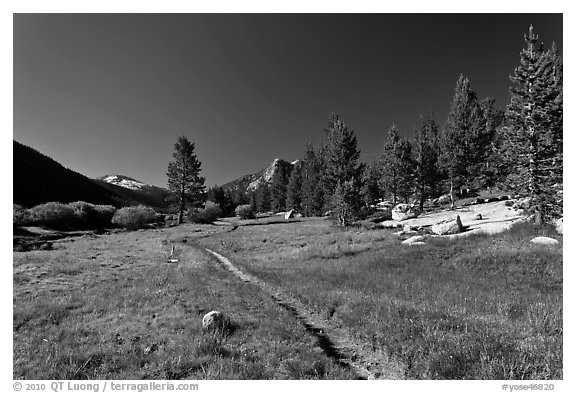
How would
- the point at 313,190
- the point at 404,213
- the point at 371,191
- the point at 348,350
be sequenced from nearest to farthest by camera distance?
the point at 348,350
the point at 404,213
the point at 371,191
the point at 313,190

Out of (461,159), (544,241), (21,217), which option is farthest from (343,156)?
(21,217)

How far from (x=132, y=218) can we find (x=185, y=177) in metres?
13.7

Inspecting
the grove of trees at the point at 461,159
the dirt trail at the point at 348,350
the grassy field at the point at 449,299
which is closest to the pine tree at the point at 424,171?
the grove of trees at the point at 461,159

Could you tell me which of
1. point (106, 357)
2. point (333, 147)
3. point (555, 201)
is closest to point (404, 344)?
point (106, 357)

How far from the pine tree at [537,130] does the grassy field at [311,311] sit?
12.9 feet

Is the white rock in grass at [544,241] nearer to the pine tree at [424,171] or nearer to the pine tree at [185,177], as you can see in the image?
the pine tree at [424,171]

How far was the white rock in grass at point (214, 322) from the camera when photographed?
296 inches

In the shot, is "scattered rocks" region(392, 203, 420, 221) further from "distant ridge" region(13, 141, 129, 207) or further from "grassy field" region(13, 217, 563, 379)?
"distant ridge" region(13, 141, 129, 207)

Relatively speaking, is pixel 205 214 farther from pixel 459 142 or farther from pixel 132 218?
pixel 459 142

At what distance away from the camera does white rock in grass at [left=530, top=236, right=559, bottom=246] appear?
16.3 m

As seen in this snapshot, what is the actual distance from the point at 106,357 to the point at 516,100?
3212 cm

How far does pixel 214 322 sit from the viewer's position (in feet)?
25.0

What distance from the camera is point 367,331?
25.5 feet
